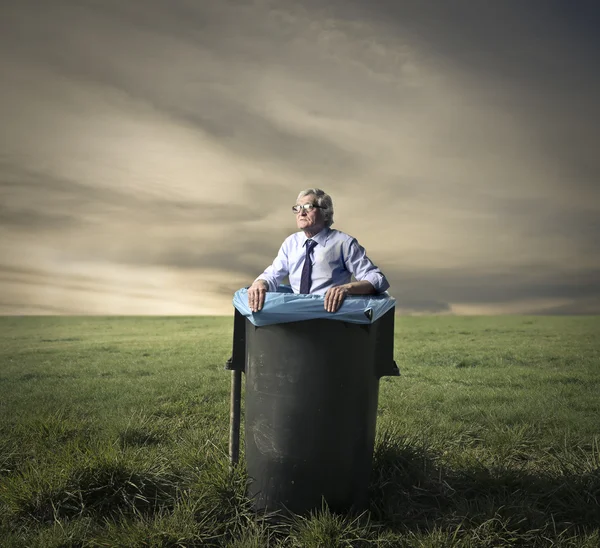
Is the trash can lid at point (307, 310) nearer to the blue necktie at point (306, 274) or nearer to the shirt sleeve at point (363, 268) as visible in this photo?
the shirt sleeve at point (363, 268)

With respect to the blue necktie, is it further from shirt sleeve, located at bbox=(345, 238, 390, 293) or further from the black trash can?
the black trash can

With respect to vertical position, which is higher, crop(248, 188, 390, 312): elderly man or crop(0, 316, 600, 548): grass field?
crop(248, 188, 390, 312): elderly man

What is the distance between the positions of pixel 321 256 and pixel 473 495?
213cm

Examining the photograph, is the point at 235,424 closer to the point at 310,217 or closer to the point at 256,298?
the point at 256,298

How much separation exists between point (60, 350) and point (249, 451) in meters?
12.4

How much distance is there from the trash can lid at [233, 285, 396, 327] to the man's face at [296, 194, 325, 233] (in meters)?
0.72

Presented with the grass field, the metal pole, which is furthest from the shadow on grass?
the metal pole

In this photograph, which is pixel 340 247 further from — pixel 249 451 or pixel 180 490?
pixel 180 490

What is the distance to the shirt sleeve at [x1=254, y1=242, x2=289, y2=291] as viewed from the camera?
156 inches

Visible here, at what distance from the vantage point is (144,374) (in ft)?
33.3

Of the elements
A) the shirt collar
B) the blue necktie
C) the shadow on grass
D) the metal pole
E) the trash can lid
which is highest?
the shirt collar

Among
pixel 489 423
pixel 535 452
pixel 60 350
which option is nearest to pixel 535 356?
pixel 489 423

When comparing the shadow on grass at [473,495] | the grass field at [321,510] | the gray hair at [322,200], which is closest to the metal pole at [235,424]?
the grass field at [321,510]

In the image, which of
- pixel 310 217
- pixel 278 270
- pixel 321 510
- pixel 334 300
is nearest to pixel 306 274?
pixel 278 270
